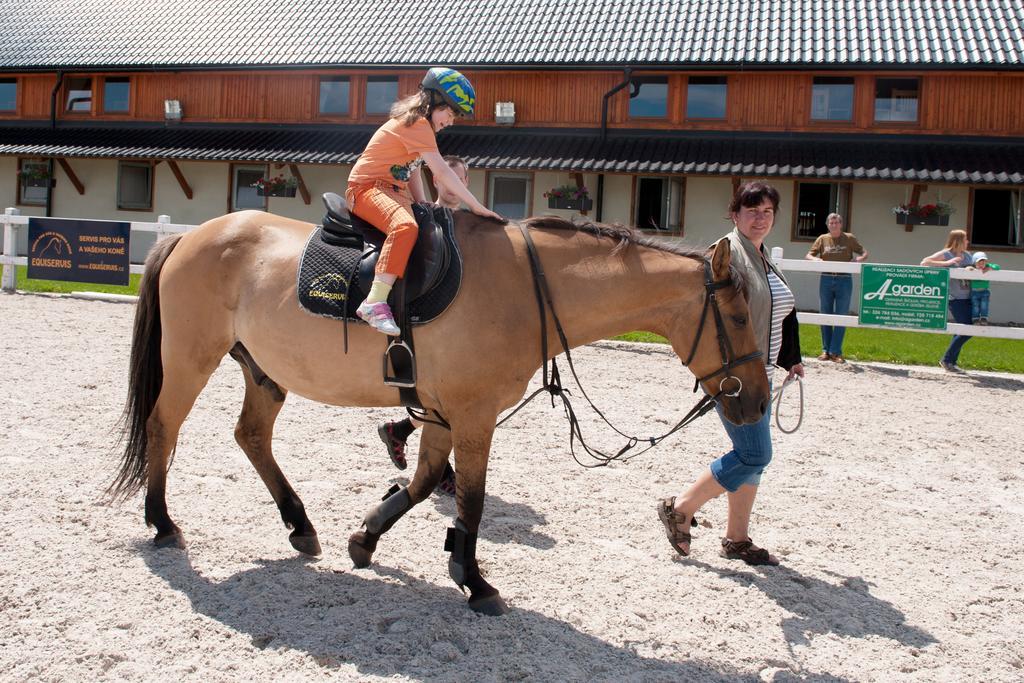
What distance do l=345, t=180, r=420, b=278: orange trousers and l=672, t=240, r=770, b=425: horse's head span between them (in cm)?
124

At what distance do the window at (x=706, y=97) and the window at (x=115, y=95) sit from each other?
15.4 m

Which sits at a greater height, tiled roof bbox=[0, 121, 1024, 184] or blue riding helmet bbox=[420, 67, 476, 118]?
tiled roof bbox=[0, 121, 1024, 184]

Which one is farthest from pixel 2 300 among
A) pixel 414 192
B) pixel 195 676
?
pixel 195 676

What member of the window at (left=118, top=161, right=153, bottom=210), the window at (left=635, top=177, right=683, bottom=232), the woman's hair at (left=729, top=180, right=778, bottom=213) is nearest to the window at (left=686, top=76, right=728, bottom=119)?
the window at (left=635, top=177, right=683, bottom=232)

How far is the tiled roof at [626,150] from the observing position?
18.1m

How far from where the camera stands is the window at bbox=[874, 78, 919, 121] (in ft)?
64.5

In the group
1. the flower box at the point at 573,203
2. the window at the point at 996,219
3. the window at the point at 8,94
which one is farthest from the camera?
the window at the point at 8,94

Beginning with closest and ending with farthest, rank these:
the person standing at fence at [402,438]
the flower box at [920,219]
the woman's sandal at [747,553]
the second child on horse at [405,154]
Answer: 1. the second child on horse at [405,154]
2. the woman's sandal at [747,553]
3. the person standing at fence at [402,438]
4. the flower box at [920,219]

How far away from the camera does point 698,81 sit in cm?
2088

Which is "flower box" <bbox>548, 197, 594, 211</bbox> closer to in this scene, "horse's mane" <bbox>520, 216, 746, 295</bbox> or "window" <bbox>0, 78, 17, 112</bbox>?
"horse's mane" <bbox>520, 216, 746, 295</bbox>

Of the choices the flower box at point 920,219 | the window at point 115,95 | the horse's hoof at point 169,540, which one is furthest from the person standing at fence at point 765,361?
the window at point 115,95

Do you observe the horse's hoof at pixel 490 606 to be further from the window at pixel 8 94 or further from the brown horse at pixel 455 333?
the window at pixel 8 94

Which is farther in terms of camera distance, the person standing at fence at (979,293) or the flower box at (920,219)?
the flower box at (920,219)

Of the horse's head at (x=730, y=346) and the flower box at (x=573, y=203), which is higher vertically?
the flower box at (x=573, y=203)
